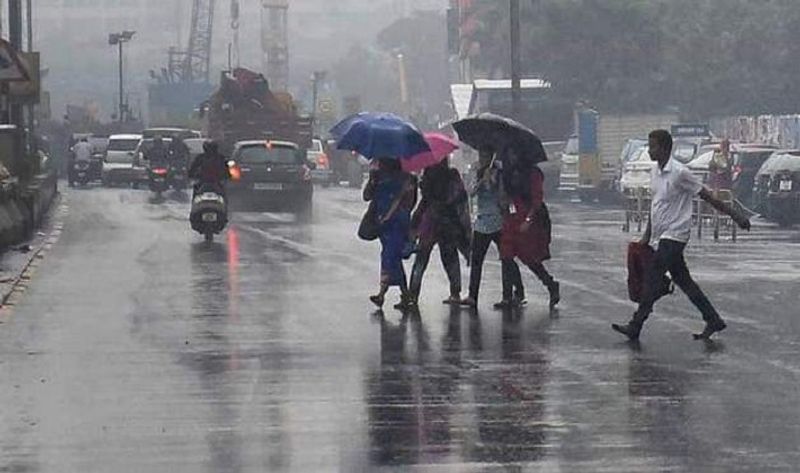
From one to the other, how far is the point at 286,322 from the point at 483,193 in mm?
2483

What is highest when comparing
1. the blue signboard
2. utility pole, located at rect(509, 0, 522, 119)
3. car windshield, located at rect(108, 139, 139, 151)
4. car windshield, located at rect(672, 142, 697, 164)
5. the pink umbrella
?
utility pole, located at rect(509, 0, 522, 119)

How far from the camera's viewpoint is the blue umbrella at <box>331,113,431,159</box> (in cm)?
1973

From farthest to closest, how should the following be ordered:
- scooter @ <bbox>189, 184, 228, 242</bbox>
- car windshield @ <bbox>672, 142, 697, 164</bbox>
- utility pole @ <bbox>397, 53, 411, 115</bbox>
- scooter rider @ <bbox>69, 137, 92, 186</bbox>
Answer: utility pole @ <bbox>397, 53, 411, 115</bbox> → scooter rider @ <bbox>69, 137, 92, 186</bbox> → car windshield @ <bbox>672, 142, 697, 164</bbox> → scooter @ <bbox>189, 184, 228, 242</bbox>

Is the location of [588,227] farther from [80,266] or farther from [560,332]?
[560,332]

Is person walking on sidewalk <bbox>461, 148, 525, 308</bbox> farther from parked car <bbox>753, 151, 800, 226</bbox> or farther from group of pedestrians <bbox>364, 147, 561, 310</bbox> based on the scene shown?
parked car <bbox>753, 151, 800, 226</bbox>

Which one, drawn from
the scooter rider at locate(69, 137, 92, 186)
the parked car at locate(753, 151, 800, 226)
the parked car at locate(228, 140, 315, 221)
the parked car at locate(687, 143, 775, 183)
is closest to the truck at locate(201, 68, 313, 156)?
the scooter rider at locate(69, 137, 92, 186)

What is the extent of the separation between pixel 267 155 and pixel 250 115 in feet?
57.9

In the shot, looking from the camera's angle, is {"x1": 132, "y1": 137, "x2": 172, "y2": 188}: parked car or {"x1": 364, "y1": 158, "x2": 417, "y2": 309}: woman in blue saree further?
{"x1": 132, "y1": 137, "x2": 172, "y2": 188}: parked car

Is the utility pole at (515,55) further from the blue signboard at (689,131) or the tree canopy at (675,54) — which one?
the tree canopy at (675,54)

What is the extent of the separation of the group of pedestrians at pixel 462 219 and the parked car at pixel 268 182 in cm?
2486

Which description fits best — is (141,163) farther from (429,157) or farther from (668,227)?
(668,227)

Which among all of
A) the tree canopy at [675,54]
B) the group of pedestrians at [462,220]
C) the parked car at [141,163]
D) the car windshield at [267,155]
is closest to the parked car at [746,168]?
the car windshield at [267,155]

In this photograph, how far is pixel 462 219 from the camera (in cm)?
1986

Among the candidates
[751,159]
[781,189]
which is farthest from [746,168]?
[781,189]
